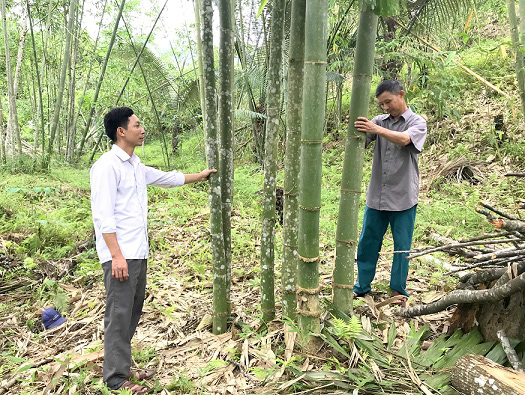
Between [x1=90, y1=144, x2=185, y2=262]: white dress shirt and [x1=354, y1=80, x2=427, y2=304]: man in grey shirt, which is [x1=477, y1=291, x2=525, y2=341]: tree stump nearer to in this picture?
[x1=354, y1=80, x2=427, y2=304]: man in grey shirt

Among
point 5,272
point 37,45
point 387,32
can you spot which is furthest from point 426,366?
point 37,45

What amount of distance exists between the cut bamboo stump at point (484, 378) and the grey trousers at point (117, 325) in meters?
1.81

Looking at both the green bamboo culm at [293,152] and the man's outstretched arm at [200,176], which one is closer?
the green bamboo culm at [293,152]

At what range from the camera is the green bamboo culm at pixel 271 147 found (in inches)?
94.6

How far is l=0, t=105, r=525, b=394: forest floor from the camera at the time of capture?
2445 millimetres

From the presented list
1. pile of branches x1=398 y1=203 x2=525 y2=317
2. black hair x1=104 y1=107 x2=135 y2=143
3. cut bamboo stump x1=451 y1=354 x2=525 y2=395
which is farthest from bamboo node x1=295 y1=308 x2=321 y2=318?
black hair x1=104 y1=107 x2=135 y2=143

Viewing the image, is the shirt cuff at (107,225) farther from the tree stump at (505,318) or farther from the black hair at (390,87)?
the tree stump at (505,318)

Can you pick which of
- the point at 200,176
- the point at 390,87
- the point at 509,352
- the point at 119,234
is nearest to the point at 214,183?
the point at 200,176

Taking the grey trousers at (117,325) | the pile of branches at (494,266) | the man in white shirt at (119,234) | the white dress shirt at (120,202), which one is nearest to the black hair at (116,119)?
the man in white shirt at (119,234)

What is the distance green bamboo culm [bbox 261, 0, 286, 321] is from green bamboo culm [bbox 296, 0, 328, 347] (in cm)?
40

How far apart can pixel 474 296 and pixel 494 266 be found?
0.35 metres

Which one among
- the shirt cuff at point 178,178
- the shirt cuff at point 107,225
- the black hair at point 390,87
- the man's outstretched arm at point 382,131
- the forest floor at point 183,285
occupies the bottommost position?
the forest floor at point 183,285

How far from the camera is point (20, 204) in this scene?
5199mm

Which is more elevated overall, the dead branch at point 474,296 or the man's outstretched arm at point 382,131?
the man's outstretched arm at point 382,131
